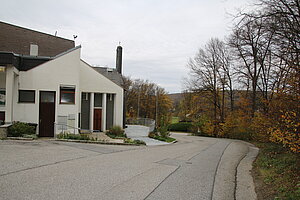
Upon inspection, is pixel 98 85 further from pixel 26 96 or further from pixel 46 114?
pixel 26 96

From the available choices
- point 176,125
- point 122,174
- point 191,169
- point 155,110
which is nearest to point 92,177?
point 122,174

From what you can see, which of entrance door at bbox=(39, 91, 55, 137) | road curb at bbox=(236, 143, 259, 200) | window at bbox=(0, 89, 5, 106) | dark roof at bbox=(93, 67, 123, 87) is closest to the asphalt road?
road curb at bbox=(236, 143, 259, 200)

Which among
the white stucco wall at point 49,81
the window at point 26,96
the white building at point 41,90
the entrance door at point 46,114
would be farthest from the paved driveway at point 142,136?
the window at point 26,96

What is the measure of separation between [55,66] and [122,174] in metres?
13.7

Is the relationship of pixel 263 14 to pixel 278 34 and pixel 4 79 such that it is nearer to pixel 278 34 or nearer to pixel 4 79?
pixel 278 34

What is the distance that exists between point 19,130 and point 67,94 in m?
4.93

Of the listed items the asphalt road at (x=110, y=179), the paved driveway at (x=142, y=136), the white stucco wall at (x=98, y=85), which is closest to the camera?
the asphalt road at (x=110, y=179)

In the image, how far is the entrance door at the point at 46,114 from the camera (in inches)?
728

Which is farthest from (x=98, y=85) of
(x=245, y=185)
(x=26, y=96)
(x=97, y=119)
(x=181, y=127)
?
(x=181, y=127)

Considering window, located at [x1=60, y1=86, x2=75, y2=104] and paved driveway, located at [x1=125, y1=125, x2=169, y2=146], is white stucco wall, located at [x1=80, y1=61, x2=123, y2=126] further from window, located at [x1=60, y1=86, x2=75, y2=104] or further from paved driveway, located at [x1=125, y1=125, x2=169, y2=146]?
window, located at [x1=60, y1=86, x2=75, y2=104]

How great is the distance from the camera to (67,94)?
1986cm

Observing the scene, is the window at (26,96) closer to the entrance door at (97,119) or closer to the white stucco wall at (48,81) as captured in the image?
the white stucco wall at (48,81)

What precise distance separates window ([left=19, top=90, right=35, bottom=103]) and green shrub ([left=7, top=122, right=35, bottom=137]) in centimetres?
211

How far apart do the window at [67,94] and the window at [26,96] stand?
205cm
